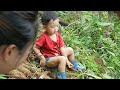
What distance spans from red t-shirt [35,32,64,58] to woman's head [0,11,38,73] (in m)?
0.32

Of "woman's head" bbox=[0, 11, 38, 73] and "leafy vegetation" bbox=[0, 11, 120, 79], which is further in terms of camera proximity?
"leafy vegetation" bbox=[0, 11, 120, 79]

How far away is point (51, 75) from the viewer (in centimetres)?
164

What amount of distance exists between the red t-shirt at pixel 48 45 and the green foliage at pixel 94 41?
0.12 metres

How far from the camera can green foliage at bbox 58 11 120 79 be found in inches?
67.2

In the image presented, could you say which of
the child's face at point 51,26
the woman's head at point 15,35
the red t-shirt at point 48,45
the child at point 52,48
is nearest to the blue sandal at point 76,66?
the child at point 52,48

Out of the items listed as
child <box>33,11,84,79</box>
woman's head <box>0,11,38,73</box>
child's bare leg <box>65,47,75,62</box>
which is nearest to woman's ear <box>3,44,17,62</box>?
woman's head <box>0,11,38,73</box>

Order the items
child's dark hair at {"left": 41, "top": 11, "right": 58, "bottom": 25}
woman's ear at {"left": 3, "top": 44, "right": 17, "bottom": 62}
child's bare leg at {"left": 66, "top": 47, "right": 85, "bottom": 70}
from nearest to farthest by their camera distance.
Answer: woman's ear at {"left": 3, "top": 44, "right": 17, "bottom": 62} → child's dark hair at {"left": 41, "top": 11, "right": 58, "bottom": 25} → child's bare leg at {"left": 66, "top": 47, "right": 85, "bottom": 70}

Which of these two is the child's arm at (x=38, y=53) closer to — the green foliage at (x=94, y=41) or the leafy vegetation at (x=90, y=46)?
the leafy vegetation at (x=90, y=46)

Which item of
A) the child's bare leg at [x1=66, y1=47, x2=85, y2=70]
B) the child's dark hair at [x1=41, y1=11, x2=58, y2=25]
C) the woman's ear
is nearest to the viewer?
the woman's ear

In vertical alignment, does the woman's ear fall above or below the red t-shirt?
below

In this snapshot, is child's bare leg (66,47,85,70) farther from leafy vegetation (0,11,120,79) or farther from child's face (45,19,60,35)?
child's face (45,19,60,35)

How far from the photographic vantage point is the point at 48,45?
163cm
